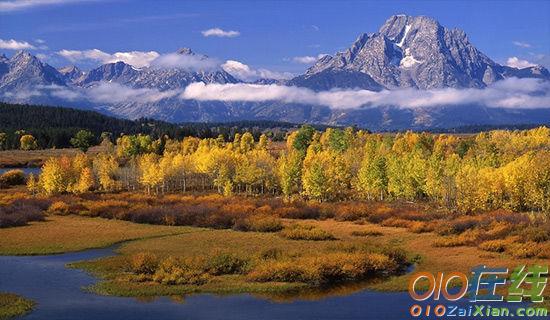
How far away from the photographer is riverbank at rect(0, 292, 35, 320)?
4028cm

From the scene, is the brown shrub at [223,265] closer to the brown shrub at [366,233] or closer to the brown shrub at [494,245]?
the brown shrub at [494,245]

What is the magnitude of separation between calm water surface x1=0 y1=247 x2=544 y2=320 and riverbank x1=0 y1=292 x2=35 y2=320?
2.20 feet

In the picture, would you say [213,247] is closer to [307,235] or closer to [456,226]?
[307,235]

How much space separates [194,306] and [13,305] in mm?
12108

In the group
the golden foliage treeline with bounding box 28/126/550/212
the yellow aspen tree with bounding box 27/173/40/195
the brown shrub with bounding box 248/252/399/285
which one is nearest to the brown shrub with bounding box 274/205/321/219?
the golden foliage treeline with bounding box 28/126/550/212

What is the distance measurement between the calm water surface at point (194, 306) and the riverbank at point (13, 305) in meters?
0.67

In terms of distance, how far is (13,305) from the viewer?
4184 cm

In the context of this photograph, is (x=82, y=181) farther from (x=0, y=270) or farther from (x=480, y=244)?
(x=480, y=244)

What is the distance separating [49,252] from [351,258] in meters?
31.4

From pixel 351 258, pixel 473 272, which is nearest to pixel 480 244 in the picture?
pixel 473 272

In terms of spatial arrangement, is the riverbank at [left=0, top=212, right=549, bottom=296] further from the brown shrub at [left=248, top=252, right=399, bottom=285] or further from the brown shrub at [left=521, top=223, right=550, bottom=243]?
the brown shrub at [left=521, top=223, right=550, bottom=243]

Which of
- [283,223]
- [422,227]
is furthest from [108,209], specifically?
[422,227]

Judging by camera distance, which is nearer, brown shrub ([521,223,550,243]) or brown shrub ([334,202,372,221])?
brown shrub ([521,223,550,243])

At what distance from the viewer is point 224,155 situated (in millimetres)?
146250
